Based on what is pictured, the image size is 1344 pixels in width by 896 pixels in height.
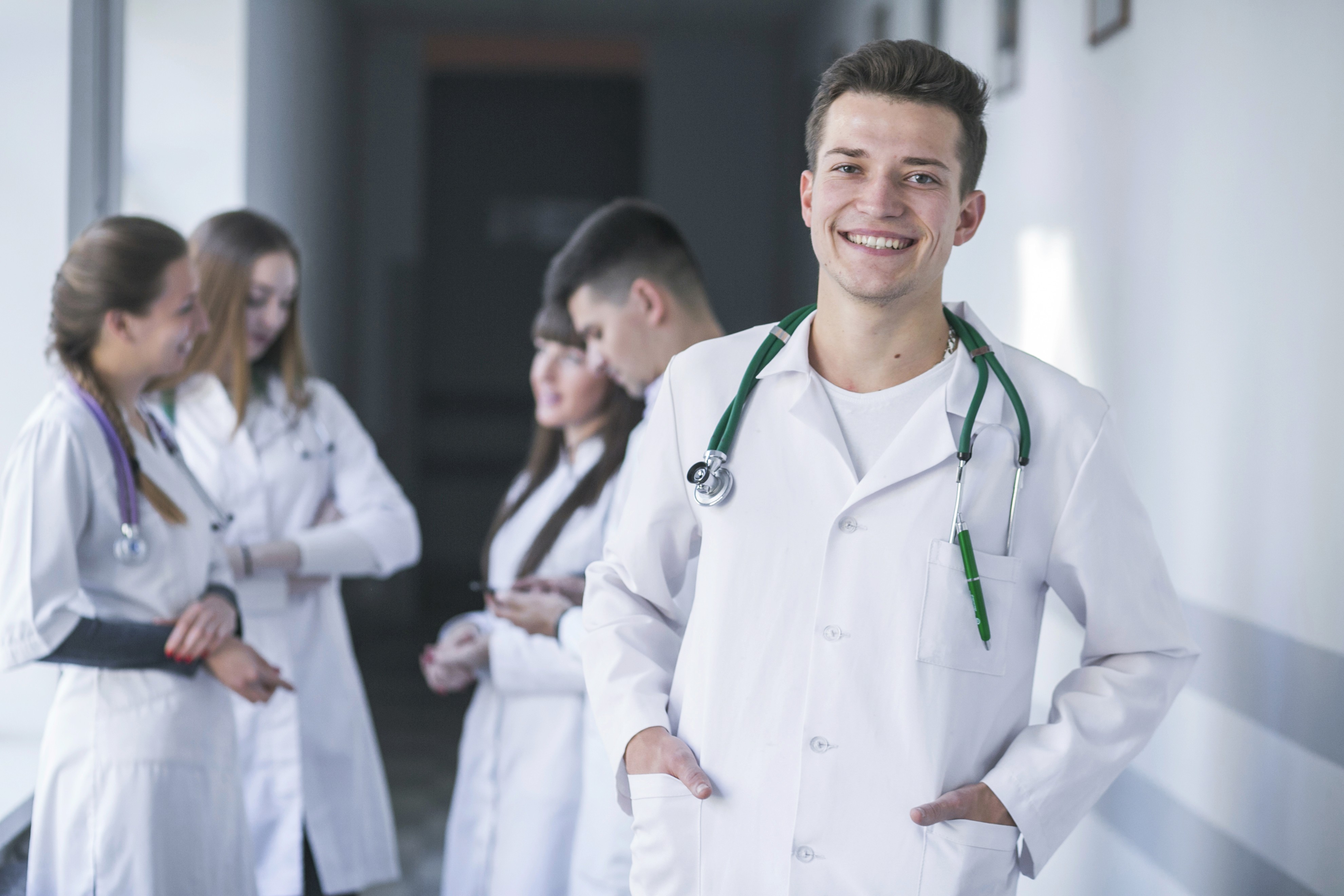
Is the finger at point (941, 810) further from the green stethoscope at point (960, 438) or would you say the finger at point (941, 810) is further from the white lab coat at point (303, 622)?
the white lab coat at point (303, 622)

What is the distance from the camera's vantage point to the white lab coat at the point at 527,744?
2061 mm

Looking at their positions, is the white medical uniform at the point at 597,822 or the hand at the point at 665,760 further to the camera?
the white medical uniform at the point at 597,822

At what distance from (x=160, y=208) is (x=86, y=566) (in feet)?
7.93

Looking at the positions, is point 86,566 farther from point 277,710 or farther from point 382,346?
point 382,346

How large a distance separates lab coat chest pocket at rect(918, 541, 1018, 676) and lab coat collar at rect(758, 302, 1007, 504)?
90 mm

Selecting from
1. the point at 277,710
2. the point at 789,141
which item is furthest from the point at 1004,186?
the point at 789,141

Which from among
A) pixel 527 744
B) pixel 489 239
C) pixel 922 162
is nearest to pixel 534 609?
pixel 527 744

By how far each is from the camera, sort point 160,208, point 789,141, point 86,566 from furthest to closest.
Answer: point 789,141
point 160,208
point 86,566

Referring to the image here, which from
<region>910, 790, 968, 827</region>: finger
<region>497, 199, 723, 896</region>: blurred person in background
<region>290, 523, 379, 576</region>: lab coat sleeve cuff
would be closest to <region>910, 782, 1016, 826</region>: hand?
<region>910, 790, 968, 827</region>: finger

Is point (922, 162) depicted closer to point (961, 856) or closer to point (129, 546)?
point (961, 856)

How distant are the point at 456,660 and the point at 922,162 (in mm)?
1404

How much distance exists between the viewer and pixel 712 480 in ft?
4.09

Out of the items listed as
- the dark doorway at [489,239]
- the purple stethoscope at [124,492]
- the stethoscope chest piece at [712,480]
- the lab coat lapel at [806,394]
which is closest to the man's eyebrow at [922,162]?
the lab coat lapel at [806,394]

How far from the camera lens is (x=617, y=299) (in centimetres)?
199
